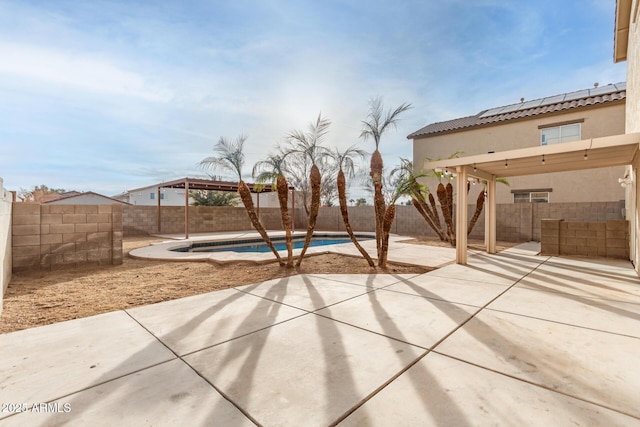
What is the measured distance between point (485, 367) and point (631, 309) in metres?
2.75

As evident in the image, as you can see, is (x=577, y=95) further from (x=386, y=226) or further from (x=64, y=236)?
(x=64, y=236)

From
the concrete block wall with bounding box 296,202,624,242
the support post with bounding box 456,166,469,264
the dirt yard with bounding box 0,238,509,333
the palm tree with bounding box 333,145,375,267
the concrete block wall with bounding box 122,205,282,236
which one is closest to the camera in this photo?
the dirt yard with bounding box 0,238,509,333

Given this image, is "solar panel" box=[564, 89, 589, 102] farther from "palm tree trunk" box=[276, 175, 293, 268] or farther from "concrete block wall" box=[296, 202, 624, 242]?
"palm tree trunk" box=[276, 175, 293, 268]

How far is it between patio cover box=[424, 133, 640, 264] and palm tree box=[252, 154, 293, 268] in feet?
12.4

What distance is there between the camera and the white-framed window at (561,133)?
12.2 m

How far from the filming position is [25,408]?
158cm

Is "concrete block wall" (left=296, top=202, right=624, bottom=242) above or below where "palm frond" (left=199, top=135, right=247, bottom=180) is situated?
below

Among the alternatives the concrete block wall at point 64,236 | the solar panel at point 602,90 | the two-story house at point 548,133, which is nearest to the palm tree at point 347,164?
the concrete block wall at point 64,236

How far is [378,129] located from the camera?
575 centimetres

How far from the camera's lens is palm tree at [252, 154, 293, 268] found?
5750 mm

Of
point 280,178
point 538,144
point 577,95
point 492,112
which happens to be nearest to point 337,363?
point 280,178

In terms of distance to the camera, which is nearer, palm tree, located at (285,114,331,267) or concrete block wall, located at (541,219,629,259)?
palm tree, located at (285,114,331,267)

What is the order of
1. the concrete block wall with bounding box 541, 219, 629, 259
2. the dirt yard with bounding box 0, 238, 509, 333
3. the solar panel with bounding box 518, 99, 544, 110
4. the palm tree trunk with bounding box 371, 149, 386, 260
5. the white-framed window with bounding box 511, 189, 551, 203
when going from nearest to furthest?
the dirt yard with bounding box 0, 238, 509, 333, the palm tree trunk with bounding box 371, 149, 386, 260, the concrete block wall with bounding box 541, 219, 629, 259, the white-framed window with bounding box 511, 189, 551, 203, the solar panel with bounding box 518, 99, 544, 110

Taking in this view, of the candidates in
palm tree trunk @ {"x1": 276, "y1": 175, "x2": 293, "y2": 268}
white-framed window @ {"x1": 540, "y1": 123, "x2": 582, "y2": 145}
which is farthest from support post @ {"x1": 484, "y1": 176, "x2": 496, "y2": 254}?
white-framed window @ {"x1": 540, "y1": 123, "x2": 582, "y2": 145}
